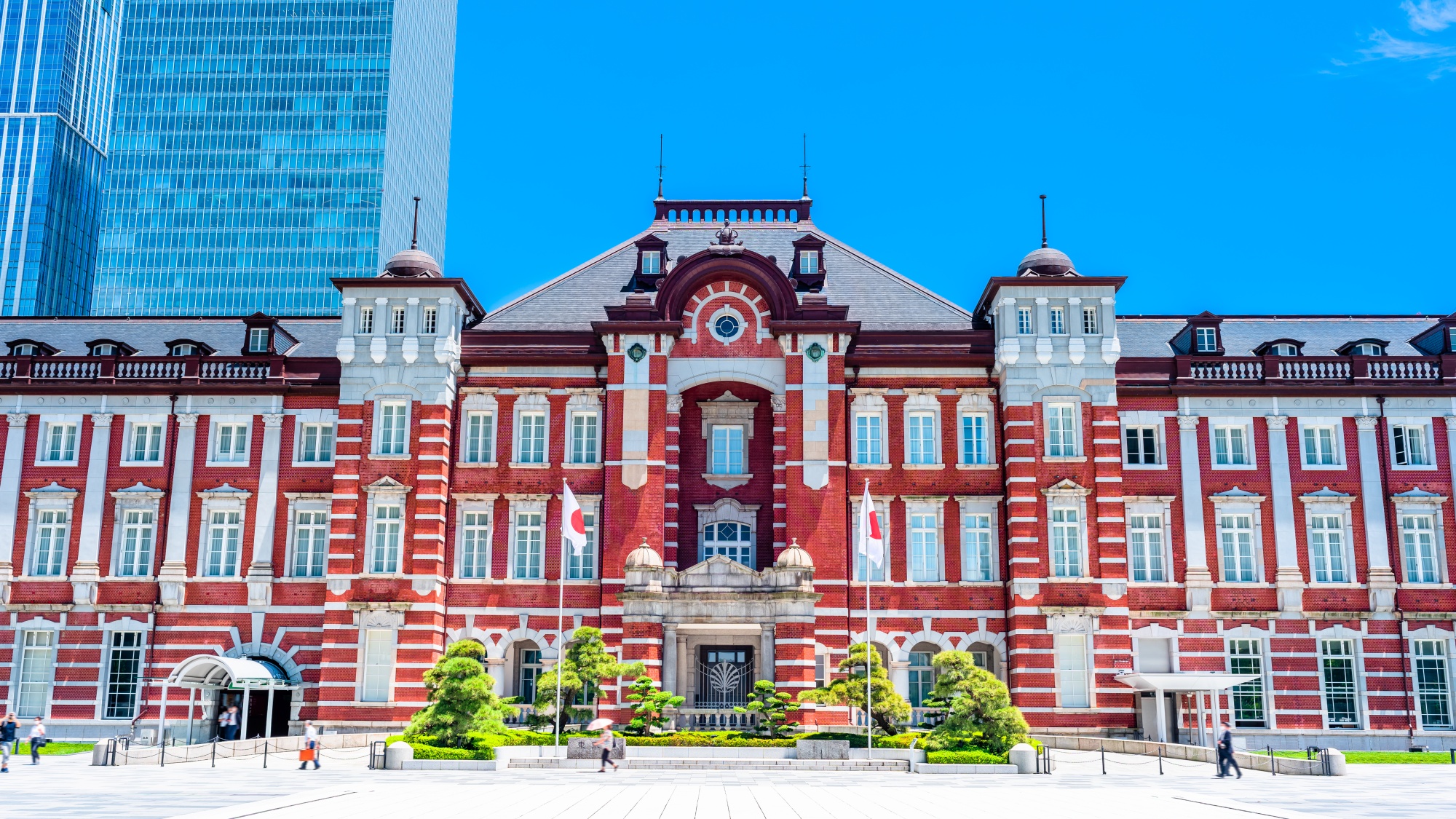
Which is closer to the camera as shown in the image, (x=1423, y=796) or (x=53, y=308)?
(x=1423, y=796)

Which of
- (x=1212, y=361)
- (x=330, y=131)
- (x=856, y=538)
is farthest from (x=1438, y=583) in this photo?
(x=330, y=131)

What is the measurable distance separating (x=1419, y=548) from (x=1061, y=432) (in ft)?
45.2

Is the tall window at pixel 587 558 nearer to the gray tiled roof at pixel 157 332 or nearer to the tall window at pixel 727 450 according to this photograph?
the tall window at pixel 727 450

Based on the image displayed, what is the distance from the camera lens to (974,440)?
48438 mm

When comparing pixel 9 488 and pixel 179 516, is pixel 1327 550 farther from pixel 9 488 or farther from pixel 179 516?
pixel 9 488

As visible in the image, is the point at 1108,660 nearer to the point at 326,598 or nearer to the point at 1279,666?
the point at 1279,666

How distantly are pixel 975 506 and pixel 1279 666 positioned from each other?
12.0 m

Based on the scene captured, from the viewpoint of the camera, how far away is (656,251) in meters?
51.1

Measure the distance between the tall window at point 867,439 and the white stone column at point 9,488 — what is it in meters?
31.0

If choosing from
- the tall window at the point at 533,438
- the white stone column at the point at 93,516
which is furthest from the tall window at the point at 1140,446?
the white stone column at the point at 93,516

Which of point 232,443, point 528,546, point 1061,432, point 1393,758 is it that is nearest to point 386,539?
point 528,546

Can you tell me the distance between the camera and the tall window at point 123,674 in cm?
4719

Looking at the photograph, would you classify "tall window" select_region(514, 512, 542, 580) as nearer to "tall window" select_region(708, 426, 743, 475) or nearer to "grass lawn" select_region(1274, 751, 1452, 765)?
"tall window" select_region(708, 426, 743, 475)

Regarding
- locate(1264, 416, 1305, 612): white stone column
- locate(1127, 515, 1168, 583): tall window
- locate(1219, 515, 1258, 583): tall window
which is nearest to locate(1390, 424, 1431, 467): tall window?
locate(1264, 416, 1305, 612): white stone column
